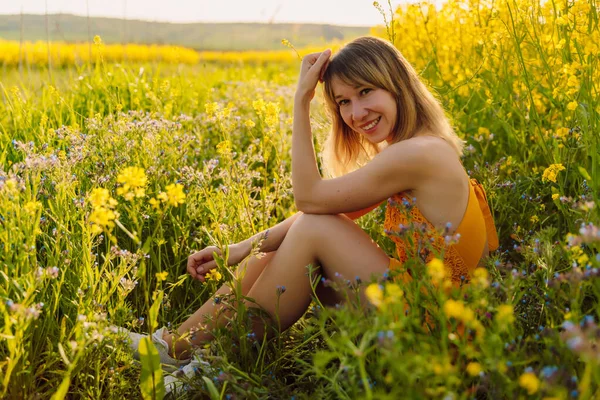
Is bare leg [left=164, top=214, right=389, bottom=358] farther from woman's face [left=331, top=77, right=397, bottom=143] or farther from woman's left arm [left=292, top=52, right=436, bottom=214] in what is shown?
woman's face [left=331, top=77, right=397, bottom=143]

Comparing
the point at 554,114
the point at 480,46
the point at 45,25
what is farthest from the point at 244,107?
the point at 554,114

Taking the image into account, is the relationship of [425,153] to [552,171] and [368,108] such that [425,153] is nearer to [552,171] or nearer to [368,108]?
[368,108]

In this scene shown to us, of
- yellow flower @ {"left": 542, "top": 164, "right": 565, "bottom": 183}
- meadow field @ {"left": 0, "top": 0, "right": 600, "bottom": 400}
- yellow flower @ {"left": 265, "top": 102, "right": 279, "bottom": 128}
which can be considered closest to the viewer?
meadow field @ {"left": 0, "top": 0, "right": 600, "bottom": 400}

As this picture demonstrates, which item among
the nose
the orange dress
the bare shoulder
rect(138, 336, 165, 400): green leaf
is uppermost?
the nose

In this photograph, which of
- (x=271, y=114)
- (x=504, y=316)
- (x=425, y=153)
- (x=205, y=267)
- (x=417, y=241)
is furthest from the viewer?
(x=271, y=114)

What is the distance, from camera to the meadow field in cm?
142

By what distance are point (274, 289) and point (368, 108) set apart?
0.83 meters

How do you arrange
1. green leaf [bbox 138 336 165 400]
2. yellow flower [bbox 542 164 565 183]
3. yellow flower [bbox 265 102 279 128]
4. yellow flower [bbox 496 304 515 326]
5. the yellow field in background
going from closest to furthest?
yellow flower [bbox 496 304 515 326] < green leaf [bbox 138 336 165 400] < yellow flower [bbox 542 164 565 183] < yellow flower [bbox 265 102 279 128] < the yellow field in background

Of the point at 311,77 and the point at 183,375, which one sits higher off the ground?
the point at 311,77

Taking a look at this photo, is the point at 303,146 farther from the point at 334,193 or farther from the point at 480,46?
the point at 480,46

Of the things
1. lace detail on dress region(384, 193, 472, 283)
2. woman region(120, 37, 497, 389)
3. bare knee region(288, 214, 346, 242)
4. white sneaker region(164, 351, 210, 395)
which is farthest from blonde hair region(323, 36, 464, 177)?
white sneaker region(164, 351, 210, 395)

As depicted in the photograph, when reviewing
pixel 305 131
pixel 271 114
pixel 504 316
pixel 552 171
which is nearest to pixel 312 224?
pixel 305 131

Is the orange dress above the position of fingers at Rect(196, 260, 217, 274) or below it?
above

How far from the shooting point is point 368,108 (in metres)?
2.54
